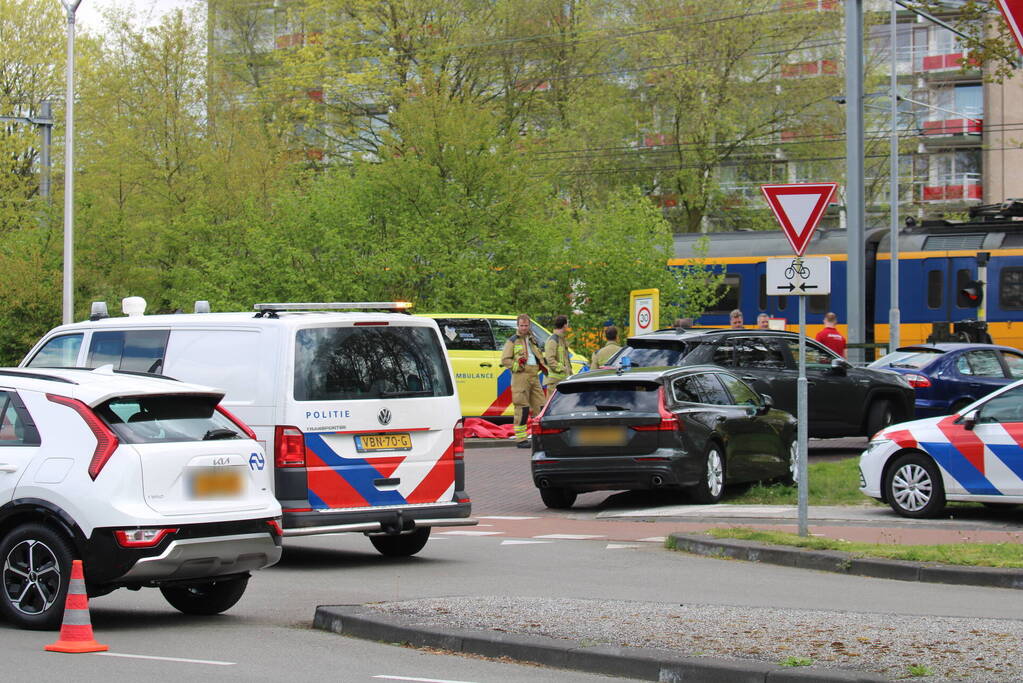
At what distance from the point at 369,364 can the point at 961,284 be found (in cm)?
2722

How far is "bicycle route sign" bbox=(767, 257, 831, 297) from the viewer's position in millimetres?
12961

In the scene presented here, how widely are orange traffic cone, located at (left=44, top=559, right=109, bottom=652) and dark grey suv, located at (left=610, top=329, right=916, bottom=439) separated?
11.2 meters

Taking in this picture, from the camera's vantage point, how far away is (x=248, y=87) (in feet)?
170

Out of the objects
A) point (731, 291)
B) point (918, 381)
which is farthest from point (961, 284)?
point (918, 381)

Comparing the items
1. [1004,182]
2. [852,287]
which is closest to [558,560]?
[852,287]

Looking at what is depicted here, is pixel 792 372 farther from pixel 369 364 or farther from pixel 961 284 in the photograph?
pixel 961 284

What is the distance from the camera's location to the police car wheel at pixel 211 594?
9703 mm

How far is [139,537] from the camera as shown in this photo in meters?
8.70

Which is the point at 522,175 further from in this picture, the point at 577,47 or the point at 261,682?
the point at 261,682

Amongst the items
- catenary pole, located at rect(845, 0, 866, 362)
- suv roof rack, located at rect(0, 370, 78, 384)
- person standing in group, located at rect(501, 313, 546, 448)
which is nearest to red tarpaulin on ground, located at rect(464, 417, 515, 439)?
person standing in group, located at rect(501, 313, 546, 448)

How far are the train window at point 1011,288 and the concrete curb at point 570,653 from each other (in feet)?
96.0

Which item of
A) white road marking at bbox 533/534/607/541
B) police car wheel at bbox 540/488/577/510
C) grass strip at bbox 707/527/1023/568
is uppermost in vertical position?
grass strip at bbox 707/527/1023/568

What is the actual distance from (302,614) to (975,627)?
4194mm

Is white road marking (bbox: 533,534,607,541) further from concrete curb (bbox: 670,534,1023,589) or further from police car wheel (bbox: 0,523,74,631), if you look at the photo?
police car wheel (bbox: 0,523,74,631)
